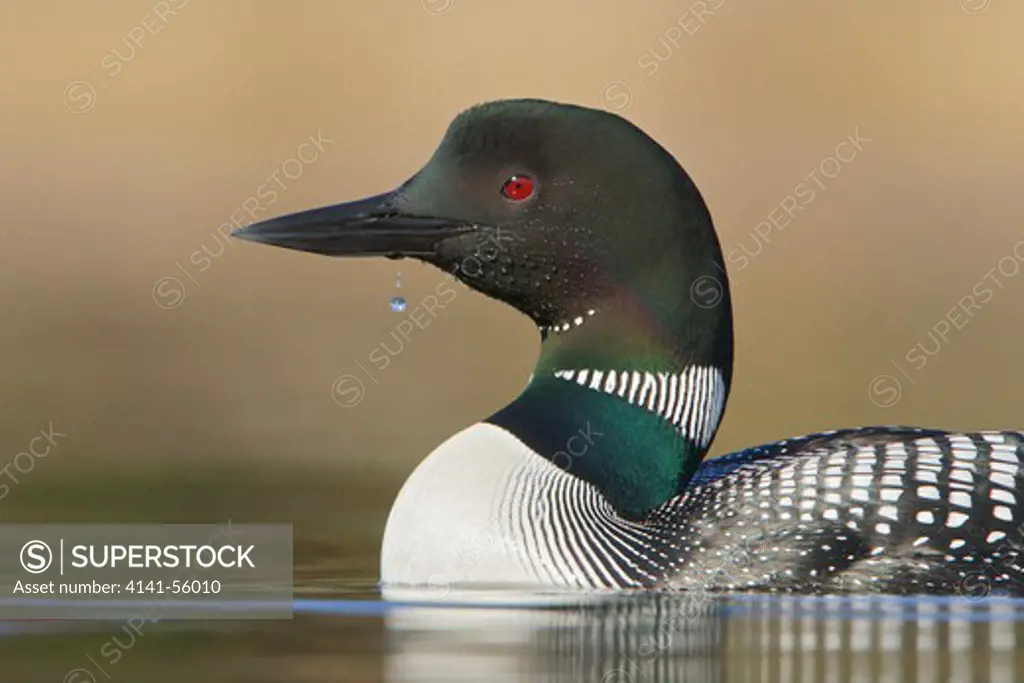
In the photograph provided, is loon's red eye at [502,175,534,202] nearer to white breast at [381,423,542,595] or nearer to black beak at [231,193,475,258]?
black beak at [231,193,475,258]

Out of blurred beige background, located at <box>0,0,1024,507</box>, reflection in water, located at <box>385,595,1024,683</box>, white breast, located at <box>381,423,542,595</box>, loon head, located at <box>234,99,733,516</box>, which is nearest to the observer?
reflection in water, located at <box>385,595,1024,683</box>

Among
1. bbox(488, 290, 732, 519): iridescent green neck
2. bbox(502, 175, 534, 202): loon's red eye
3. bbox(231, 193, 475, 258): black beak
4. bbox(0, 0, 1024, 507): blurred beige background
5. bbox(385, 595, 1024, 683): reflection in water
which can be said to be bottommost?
bbox(385, 595, 1024, 683): reflection in water

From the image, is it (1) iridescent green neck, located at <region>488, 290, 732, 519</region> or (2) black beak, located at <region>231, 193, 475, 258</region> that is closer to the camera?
(1) iridescent green neck, located at <region>488, 290, 732, 519</region>

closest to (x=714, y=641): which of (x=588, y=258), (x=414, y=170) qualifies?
(x=588, y=258)

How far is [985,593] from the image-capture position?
19.5ft

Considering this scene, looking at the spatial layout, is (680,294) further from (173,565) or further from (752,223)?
(752,223)

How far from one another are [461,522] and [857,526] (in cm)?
91

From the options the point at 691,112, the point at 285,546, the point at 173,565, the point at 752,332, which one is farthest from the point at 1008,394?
the point at 173,565

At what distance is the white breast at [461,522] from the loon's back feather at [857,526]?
0.38 metres

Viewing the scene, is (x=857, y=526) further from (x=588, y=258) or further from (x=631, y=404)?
(x=588, y=258)

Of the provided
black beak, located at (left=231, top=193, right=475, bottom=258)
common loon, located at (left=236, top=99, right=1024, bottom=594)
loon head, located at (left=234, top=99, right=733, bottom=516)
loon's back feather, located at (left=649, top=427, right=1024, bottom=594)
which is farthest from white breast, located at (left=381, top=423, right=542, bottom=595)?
black beak, located at (left=231, top=193, right=475, bottom=258)

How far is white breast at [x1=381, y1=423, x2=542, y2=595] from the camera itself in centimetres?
584

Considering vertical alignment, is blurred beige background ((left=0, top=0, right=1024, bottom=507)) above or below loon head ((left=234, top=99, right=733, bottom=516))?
above

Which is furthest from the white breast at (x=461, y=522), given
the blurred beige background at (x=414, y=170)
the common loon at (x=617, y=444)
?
the blurred beige background at (x=414, y=170)
